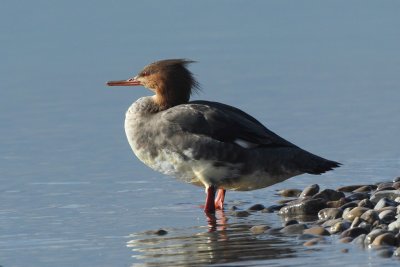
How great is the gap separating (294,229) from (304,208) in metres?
0.82

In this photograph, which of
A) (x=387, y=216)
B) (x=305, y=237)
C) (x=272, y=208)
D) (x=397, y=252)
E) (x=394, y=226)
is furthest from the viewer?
(x=272, y=208)

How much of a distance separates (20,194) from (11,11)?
8.65m

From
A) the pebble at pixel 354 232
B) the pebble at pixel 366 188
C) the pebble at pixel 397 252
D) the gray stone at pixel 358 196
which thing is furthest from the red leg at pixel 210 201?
the pebble at pixel 397 252

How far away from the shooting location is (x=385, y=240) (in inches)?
336

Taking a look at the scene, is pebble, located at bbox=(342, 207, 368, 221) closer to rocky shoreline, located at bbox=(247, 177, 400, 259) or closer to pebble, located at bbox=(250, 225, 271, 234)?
rocky shoreline, located at bbox=(247, 177, 400, 259)

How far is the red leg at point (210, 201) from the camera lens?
35.4ft

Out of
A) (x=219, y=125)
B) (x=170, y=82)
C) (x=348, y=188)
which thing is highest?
(x=170, y=82)

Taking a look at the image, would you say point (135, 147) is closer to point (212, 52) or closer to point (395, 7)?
point (212, 52)

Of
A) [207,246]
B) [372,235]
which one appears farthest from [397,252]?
[207,246]

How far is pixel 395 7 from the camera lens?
64.1ft

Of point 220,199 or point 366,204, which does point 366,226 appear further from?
point 220,199

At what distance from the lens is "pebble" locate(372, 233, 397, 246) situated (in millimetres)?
8531

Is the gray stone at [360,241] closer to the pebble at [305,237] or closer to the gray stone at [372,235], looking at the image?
the gray stone at [372,235]

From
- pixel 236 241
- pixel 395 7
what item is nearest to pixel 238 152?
pixel 236 241
